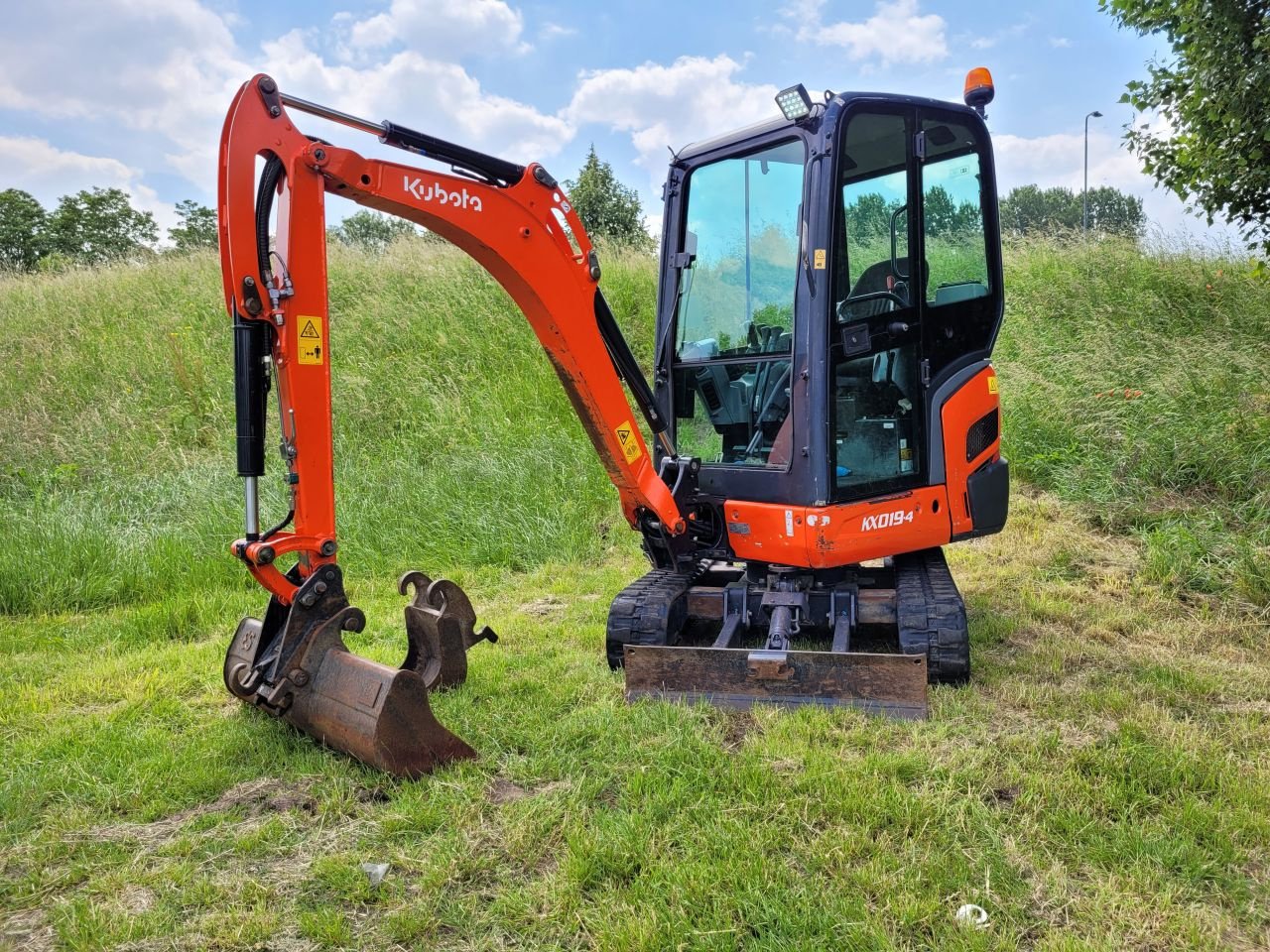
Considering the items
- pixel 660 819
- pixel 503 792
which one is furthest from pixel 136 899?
pixel 660 819

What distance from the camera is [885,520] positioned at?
4.28 metres

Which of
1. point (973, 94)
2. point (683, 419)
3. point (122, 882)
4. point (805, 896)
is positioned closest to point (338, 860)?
point (122, 882)

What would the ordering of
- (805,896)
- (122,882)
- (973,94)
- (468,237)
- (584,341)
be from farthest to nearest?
(973,94), (584,341), (468,237), (122,882), (805,896)

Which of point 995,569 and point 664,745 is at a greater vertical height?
point 995,569

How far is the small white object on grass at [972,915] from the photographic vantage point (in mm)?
2422

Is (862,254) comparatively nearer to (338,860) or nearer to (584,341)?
(584,341)

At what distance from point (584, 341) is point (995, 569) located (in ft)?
11.6

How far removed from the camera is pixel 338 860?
9.16 ft

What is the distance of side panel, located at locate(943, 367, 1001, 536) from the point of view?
4469 mm

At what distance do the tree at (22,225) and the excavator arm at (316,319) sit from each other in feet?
101

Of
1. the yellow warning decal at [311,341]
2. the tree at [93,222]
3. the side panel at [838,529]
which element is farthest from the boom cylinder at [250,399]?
the tree at [93,222]

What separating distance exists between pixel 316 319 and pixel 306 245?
10.5 inches

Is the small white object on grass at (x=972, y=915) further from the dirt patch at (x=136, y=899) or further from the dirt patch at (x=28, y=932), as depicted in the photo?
the dirt patch at (x=28, y=932)

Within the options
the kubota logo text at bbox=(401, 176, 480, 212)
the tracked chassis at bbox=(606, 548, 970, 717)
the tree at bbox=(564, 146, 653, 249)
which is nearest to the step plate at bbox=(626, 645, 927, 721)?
the tracked chassis at bbox=(606, 548, 970, 717)
